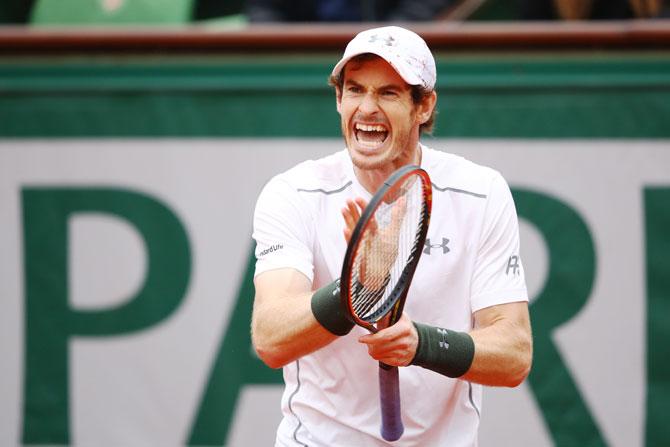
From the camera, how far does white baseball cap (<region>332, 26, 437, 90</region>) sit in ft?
8.51

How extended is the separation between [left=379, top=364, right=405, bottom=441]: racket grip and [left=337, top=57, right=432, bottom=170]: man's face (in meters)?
0.49

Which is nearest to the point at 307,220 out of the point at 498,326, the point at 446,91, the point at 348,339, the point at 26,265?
the point at 348,339

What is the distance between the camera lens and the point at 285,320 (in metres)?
2.51

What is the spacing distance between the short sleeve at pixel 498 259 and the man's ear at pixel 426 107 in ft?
0.77

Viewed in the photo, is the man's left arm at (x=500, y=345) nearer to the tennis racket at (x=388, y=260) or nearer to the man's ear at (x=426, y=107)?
the tennis racket at (x=388, y=260)

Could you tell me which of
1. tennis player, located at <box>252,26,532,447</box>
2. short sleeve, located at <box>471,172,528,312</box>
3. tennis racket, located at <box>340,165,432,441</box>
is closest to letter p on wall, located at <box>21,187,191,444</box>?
tennis player, located at <box>252,26,532,447</box>

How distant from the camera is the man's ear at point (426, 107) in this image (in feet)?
9.08

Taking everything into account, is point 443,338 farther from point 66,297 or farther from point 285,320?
point 66,297

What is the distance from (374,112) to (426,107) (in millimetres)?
212

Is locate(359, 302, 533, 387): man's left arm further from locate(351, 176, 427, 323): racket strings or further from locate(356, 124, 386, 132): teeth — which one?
locate(356, 124, 386, 132): teeth

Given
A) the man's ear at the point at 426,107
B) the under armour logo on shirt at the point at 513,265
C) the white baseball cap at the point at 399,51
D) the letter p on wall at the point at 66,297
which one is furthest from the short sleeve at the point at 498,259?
the letter p on wall at the point at 66,297

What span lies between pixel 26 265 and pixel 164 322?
61 centimetres

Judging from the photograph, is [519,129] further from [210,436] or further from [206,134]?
[210,436]

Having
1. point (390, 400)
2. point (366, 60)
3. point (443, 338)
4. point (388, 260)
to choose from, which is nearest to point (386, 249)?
point (388, 260)
